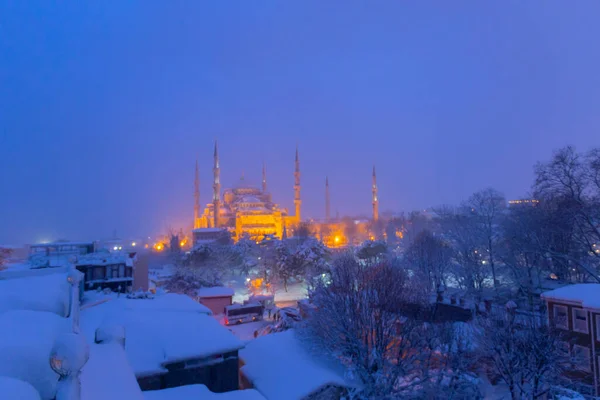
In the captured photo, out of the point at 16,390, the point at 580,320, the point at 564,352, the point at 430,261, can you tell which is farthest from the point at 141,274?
the point at 16,390

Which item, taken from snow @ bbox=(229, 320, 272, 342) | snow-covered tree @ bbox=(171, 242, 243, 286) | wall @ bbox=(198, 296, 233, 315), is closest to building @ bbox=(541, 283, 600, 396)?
snow @ bbox=(229, 320, 272, 342)

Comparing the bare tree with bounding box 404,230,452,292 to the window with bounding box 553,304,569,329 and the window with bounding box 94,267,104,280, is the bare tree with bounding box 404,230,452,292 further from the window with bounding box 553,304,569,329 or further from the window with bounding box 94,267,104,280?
the window with bounding box 94,267,104,280

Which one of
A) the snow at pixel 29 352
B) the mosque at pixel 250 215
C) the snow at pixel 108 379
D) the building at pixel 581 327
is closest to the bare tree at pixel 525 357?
the building at pixel 581 327

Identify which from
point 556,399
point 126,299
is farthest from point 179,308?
point 556,399

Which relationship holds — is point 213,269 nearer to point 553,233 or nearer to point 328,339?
point 328,339

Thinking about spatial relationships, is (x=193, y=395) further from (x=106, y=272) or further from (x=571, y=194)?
(x=571, y=194)

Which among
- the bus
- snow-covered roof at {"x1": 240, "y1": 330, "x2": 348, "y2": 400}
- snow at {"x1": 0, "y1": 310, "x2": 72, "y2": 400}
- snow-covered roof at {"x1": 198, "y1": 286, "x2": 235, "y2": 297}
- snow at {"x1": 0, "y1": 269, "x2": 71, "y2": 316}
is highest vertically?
snow at {"x1": 0, "y1": 310, "x2": 72, "y2": 400}

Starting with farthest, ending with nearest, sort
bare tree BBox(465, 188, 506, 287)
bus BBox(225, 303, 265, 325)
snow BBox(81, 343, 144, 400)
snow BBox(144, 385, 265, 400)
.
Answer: bare tree BBox(465, 188, 506, 287), bus BBox(225, 303, 265, 325), snow BBox(144, 385, 265, 400), snow BBox(81, 343, 144, 400)
